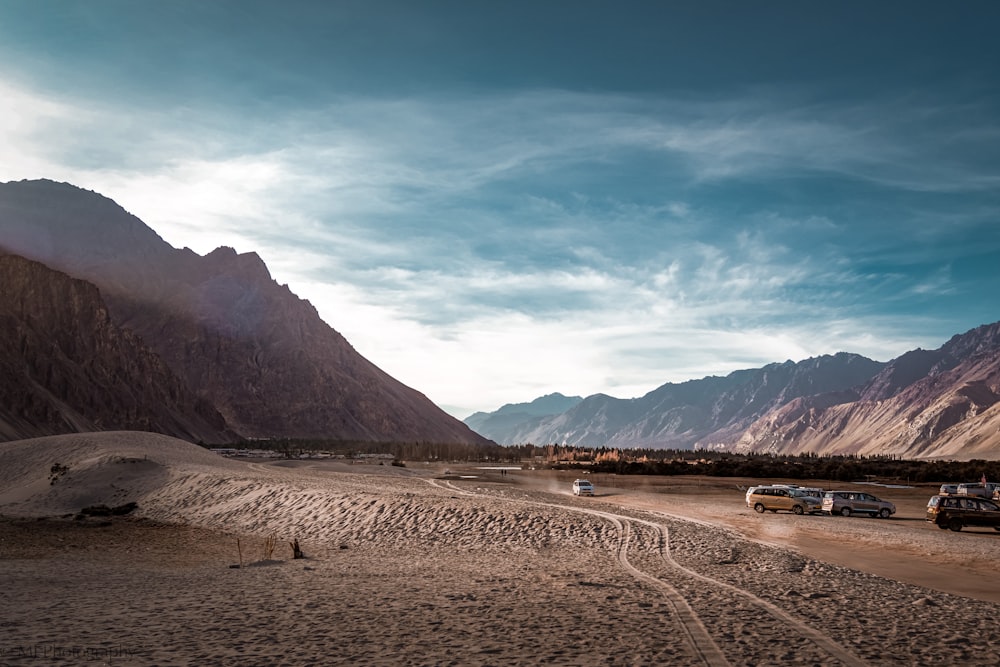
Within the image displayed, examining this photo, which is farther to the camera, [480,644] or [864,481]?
[864,481]

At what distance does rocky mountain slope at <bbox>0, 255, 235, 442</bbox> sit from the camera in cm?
8162

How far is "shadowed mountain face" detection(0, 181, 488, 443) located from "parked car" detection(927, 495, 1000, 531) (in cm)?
13002

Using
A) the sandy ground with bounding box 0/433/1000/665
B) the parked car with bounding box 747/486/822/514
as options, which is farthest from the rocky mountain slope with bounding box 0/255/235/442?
the parked car with bounding box 747/486/822/514

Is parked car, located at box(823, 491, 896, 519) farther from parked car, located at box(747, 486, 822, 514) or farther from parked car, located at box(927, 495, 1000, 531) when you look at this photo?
parked car, located at box(927, 495, 1000, 531)

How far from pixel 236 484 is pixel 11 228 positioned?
150708 millimetres

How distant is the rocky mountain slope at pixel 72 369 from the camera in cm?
8162

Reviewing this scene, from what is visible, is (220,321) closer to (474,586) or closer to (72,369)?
(72,369)

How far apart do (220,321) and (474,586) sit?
159 metres

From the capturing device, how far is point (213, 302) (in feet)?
550

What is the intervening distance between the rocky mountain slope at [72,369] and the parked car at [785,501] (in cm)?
6762

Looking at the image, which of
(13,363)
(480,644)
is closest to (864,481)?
(480,644)

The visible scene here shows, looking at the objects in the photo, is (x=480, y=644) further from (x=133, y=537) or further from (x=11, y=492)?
(x=11, y=492)

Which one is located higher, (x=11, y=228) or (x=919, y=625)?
(x=11, y=228)

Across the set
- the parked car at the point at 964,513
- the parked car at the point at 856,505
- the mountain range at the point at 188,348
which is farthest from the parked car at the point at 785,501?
the mountain range at the point at 188,348
